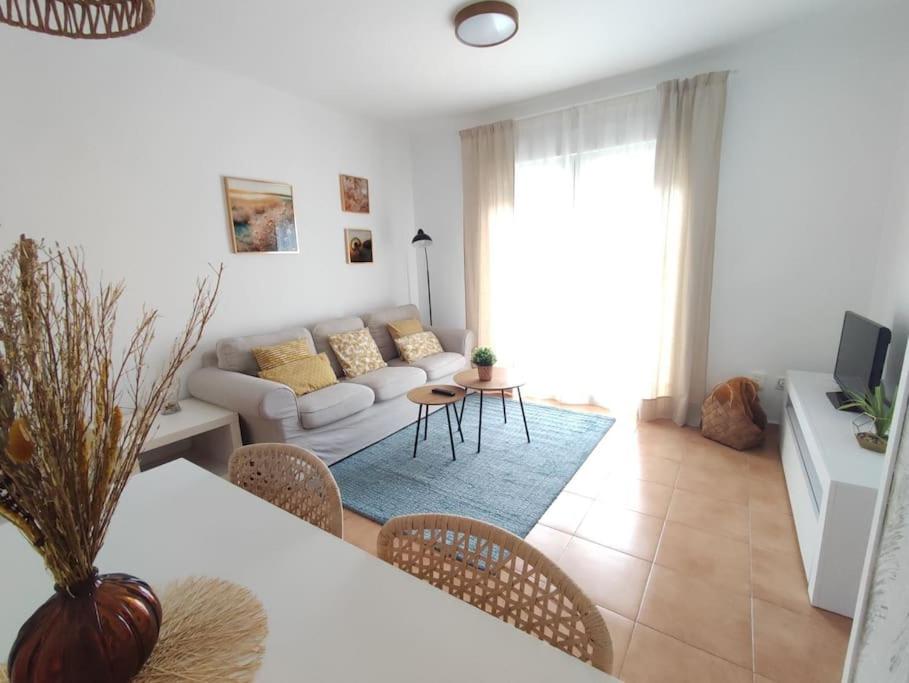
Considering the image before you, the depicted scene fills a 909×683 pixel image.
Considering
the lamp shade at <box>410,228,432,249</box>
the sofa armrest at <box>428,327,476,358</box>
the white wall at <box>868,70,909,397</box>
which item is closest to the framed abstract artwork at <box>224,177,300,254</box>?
the lamp shade at <box>410,228,432,249</box>

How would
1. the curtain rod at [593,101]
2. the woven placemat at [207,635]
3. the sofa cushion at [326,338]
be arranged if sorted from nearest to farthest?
the woven placemat at [207,635] < the curtain rod at [593,101] < the sofa cushion at [326,338]

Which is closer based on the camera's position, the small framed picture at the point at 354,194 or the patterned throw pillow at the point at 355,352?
the patterned throw pillow at the point at 355,352

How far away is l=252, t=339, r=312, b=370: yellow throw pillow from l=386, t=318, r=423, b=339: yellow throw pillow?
3.05ft

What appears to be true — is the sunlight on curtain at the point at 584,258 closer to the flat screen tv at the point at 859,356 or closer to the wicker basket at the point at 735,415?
the wicker basket at the point at 735,415

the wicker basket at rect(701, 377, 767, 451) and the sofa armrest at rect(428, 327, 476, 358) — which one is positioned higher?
the sofa armrest at rect(428, 327, 476, 358)

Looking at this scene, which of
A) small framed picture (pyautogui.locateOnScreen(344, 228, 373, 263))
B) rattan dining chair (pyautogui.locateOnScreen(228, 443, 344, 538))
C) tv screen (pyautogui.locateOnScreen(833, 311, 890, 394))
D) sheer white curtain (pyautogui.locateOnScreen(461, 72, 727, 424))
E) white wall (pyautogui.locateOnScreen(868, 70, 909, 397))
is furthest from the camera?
small framed picture (pyautogui.locateOnScreen(344, 228, 373, 263))

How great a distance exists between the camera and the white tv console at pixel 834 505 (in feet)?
5.04

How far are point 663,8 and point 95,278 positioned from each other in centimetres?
353

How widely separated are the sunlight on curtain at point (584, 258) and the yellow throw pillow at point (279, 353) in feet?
5.95

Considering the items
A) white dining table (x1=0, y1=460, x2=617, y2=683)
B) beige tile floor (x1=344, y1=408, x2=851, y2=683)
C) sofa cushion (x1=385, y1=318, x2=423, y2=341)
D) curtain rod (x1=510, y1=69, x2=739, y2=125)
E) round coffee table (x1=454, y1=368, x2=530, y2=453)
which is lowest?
beige tile floor (x1=344, y1=408, x2=851, y2=683)

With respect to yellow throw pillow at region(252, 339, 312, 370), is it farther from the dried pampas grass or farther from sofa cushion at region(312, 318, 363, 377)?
the dried pampas grass

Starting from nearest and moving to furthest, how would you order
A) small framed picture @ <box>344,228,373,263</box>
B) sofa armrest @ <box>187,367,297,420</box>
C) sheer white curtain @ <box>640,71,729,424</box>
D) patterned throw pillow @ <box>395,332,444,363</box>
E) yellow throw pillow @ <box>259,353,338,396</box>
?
sofa armrest @ <box>187,367,297,420</box>, yellow throw pillow @ <box>259,353,338,396</box>, sheer white curtain @ <box>640,71,729,424</box>, patterned throw pillow @ <box>395,332,444,363</box>, small framed picture @ <box>344,228,373,263</box>

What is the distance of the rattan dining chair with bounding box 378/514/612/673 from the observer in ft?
2.42

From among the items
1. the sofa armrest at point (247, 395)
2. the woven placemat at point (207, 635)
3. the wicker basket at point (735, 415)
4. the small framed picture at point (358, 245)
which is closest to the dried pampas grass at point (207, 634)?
the woven placemat at point (207, 635)
